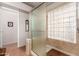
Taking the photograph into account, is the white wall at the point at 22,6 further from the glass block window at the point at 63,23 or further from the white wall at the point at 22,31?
the glass block window at the point at 63,23

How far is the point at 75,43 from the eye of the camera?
4.02 ft

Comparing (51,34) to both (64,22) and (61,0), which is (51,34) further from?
(61,0)

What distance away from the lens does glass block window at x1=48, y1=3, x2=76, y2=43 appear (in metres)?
1.25

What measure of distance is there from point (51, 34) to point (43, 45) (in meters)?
0.20

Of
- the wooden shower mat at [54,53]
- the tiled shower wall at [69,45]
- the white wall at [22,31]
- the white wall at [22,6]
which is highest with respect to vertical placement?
the white wall at [22,6]

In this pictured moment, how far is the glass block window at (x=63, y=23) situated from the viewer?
4.10ft

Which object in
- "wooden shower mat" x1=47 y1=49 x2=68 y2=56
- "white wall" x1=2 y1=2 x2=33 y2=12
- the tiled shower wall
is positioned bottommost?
"wooden shower mat" x1=47 y1=49 x2=68 y2=56

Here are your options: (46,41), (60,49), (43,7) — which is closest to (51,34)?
(46,41)

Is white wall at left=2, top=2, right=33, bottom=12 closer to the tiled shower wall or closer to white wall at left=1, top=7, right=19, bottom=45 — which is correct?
white wall at left=1, top=7, right=19, bottom=45

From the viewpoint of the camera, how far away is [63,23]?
4.27 feet

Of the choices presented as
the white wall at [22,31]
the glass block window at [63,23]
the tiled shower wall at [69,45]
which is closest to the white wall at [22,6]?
the white wall at [22,31]

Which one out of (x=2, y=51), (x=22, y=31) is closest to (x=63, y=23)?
(x=22, y=31)

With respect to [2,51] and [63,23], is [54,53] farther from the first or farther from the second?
[2,51]

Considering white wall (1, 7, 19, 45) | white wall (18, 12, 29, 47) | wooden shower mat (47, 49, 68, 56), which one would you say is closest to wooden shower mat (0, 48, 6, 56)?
white wall (1, 7, 19, 45)
